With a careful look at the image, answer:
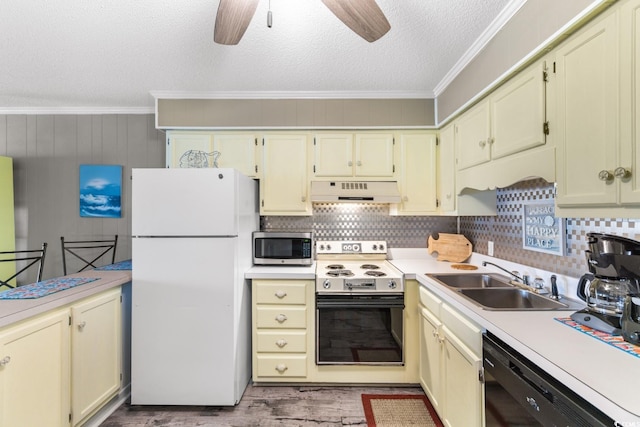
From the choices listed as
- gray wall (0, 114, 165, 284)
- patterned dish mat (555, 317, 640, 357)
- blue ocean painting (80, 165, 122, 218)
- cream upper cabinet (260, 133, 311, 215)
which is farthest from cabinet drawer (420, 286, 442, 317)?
blue ocean painting (80, 165, 122, 218)

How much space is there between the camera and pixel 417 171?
2750 millimetres

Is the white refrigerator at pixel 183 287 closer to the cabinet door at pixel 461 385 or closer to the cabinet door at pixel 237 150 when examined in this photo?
the cabinet door at pixel 237 150

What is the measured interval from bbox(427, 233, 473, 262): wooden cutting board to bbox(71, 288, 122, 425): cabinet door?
2.72 meters

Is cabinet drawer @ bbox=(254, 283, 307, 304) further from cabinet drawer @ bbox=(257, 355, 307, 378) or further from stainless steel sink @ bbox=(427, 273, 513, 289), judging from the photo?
stainless steel sink @ bbox=(427, 273, 513, 289)

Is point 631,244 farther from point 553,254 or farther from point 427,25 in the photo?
point 427,25

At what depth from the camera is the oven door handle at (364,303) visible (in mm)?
2254

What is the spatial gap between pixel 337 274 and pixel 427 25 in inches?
70.2

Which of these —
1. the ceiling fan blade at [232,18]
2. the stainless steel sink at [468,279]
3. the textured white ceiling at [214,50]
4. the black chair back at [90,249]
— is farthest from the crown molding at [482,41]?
the black chair back at [90,249]

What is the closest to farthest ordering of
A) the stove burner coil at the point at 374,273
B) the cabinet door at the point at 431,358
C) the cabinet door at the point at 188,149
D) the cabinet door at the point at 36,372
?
the cabinet door at the point at 36,372 < the cabinet door at the point at 431,358 < the stove burner coil at the point at 374,273 < the cabinet door at the point at 188,149

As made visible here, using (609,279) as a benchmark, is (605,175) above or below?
above

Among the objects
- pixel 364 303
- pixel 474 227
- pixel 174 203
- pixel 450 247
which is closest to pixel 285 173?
pixel 174 203

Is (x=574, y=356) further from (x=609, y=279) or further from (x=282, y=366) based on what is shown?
(x=282, y=366)

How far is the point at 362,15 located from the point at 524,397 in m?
1.65

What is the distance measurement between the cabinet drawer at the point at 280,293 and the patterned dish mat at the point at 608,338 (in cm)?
160
